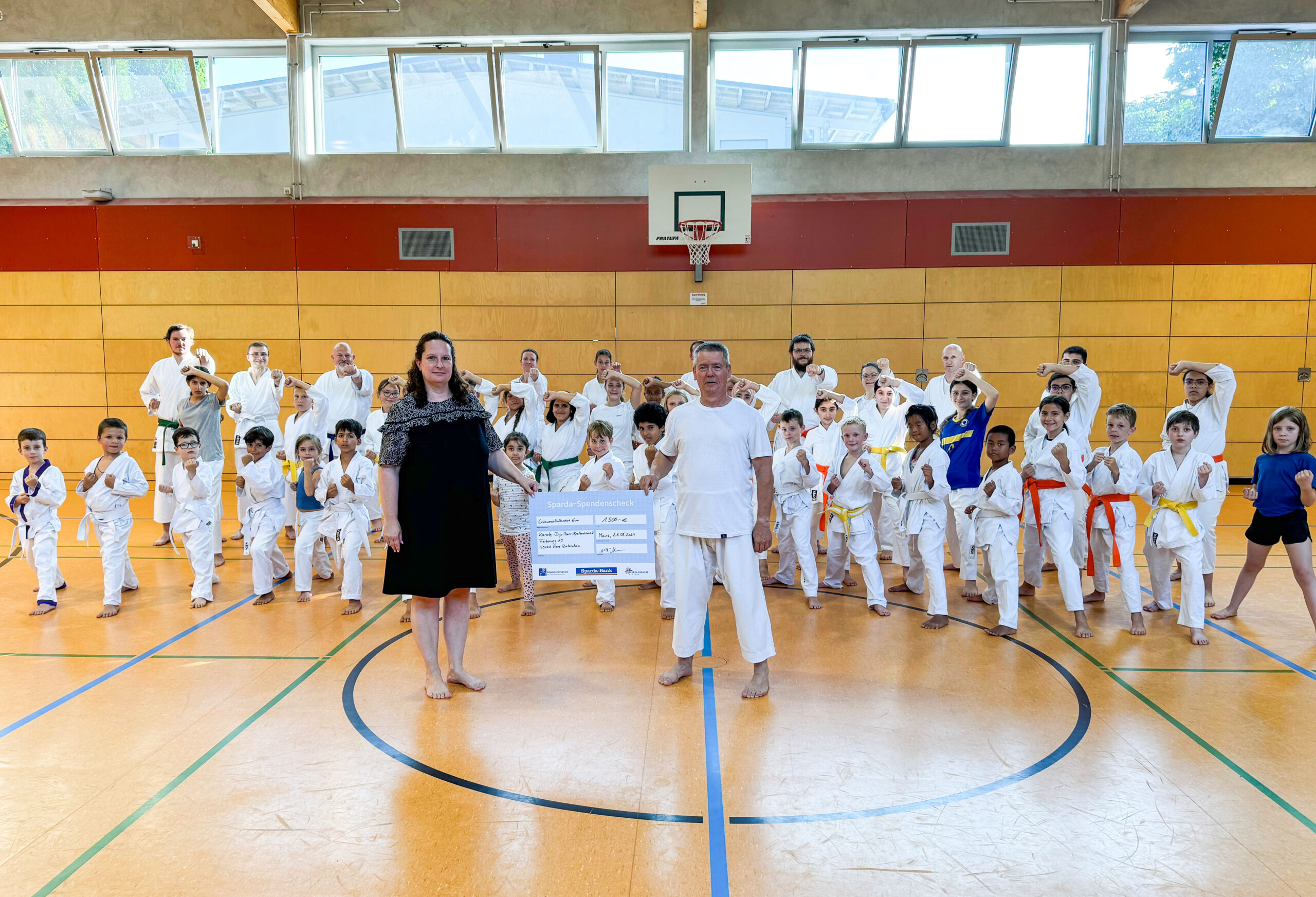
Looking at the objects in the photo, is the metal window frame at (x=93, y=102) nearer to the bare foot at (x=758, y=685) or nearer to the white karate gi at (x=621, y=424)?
the white karate gi at (x=621, y=424)

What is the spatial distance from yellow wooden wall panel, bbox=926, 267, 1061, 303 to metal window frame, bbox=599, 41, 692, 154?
3786mm

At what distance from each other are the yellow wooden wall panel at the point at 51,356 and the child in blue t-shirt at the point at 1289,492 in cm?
1288

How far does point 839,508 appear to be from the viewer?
17.7 feet

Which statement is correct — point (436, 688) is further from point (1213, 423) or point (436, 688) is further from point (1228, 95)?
point (1228, 95)

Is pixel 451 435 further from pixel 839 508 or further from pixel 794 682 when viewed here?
pixel 839 508

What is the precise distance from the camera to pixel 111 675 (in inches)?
161

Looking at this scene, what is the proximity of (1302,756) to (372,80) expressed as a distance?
11.5 meters

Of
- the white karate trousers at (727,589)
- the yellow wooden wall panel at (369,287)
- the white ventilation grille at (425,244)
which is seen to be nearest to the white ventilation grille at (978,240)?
the white ventilation grille at (425,244)

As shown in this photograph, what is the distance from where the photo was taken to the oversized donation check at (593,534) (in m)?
4.63

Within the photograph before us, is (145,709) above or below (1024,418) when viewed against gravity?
below

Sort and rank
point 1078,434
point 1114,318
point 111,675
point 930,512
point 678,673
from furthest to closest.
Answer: point 1114,318
point 1078,434
point 930,512
point 111,675
point 678,673

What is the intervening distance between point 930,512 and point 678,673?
7.23 ft

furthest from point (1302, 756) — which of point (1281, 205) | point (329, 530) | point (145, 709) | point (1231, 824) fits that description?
point (1281, 205)

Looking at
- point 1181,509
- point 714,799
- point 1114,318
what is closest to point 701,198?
point 1114,318
